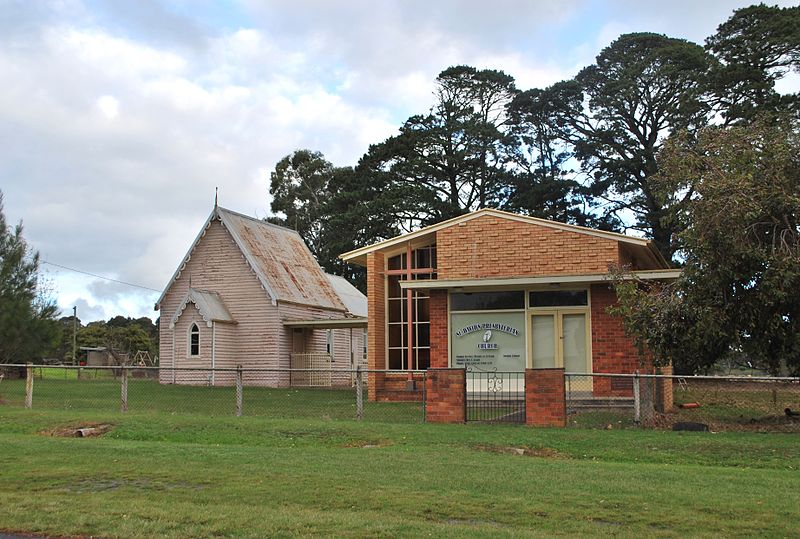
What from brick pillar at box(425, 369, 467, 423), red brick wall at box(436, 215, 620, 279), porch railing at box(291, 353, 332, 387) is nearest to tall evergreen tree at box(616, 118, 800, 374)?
brick pillar at box(425, 369, 467, 423)

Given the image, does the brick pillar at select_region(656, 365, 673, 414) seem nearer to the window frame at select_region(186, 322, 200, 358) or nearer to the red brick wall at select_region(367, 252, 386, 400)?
the red brick wall at select_region(367, 252, 386, 400)

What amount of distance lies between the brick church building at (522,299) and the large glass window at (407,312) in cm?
110

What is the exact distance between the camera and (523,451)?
508 inches

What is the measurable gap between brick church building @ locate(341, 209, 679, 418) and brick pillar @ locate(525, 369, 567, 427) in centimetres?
536

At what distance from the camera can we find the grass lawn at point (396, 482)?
734 cm

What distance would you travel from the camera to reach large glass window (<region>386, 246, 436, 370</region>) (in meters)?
25.8

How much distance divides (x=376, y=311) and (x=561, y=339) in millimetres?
6301

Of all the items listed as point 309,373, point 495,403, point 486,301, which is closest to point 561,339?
point 486,301

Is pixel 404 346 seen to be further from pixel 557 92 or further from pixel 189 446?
pixel 557 92

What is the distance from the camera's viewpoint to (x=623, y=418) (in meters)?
17.5

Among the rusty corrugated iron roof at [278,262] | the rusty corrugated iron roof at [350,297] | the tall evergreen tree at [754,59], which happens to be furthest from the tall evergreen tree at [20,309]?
the tall evergreen tree at [754,59]

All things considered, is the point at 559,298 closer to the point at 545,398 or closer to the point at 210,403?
the point at 545,398

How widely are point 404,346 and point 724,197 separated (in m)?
12.5

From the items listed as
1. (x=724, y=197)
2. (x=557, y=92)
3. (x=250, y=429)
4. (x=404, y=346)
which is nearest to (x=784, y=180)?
(x=724, y=197)
